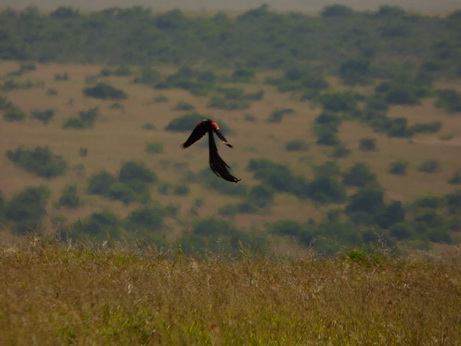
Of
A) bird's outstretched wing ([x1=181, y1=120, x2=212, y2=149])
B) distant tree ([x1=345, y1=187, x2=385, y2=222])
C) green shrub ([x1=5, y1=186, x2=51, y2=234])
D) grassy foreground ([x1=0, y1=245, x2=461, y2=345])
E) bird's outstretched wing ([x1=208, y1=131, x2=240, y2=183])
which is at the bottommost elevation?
distant tree ([x1=345, y1=187, x2=385, y2=222])

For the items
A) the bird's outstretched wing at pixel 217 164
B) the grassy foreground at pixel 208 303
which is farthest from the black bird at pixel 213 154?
the grassy foreground at pixel 208 303

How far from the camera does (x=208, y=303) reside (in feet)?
22.2

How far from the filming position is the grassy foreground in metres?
5.67

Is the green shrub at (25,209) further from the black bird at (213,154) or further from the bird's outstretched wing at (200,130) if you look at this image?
the black bird at (213,154)

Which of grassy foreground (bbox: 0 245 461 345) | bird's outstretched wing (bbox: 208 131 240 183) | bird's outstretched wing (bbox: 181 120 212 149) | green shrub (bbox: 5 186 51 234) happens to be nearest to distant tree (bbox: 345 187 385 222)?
green shrub (bbox: 5 186 51 234)

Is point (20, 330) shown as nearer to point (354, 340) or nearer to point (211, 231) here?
point (354, 340)

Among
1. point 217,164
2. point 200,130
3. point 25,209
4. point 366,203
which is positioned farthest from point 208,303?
point 366,203

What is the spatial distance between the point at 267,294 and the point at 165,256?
2805 mm

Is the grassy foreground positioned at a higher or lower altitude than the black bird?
lower

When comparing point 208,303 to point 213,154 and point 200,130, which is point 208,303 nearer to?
point 213,154

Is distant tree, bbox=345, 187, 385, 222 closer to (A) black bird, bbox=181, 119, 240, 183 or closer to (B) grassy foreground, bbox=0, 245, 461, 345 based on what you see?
(B) grassy foreground, bbox=0, 245, 461, 345

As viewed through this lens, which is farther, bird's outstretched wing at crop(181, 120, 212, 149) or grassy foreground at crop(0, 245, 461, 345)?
bird's outstretched wing at crop(181, 120, 212, 149)

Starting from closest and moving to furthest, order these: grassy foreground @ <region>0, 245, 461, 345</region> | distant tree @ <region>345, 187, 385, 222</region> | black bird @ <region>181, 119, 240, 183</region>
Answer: grassy foreground @ <region>0, 245, 461, 345</region> → black bird @ <region>181, 119, 240, 183</region> → distant tree @ <region>345, 187, 385, 222</region>

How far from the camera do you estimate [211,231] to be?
569 feet
